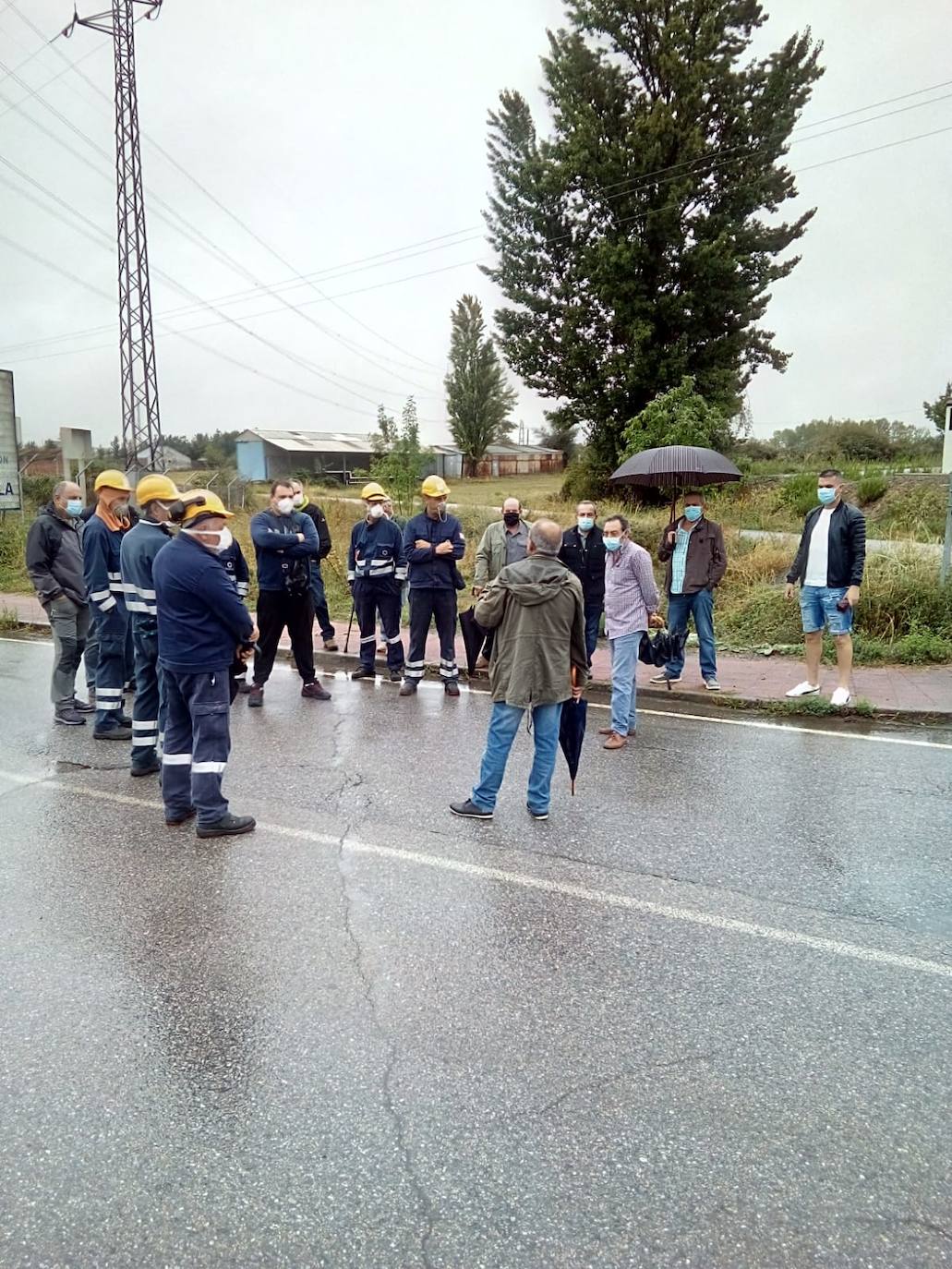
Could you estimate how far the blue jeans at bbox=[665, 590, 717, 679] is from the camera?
823 cm

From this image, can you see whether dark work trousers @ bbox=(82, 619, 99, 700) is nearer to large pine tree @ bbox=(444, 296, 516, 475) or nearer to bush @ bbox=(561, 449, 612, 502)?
bush @ bbox=(561, 449, 612, 502)

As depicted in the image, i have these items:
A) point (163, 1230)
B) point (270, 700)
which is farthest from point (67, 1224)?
point (270, 700)

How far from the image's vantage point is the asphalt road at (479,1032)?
222 cm

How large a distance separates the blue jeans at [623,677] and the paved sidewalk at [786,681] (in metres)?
1.91

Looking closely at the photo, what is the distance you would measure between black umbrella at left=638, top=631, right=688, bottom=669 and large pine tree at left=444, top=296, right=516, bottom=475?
5989 centimetres

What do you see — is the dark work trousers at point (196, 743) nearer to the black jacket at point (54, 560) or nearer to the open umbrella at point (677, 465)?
the black jacket at point (54, 560)

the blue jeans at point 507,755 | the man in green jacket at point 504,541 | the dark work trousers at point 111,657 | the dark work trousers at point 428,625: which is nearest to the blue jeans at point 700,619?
the man in green jacket at point 504,541

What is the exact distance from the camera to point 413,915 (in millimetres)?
3879

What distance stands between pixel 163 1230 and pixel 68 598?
21.2 feet

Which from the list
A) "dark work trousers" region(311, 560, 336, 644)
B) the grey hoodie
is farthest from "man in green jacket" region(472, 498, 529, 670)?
the grey hoodie

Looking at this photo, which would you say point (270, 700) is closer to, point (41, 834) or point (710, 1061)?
point (41, 834)

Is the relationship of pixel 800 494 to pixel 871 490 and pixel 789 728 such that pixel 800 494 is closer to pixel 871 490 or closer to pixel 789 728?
pixel 871 490

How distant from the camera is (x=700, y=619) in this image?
27.2ft

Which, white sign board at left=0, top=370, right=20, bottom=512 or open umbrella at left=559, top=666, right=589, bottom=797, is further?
white sign board at left=0, top=370, right=20, bottom=512
